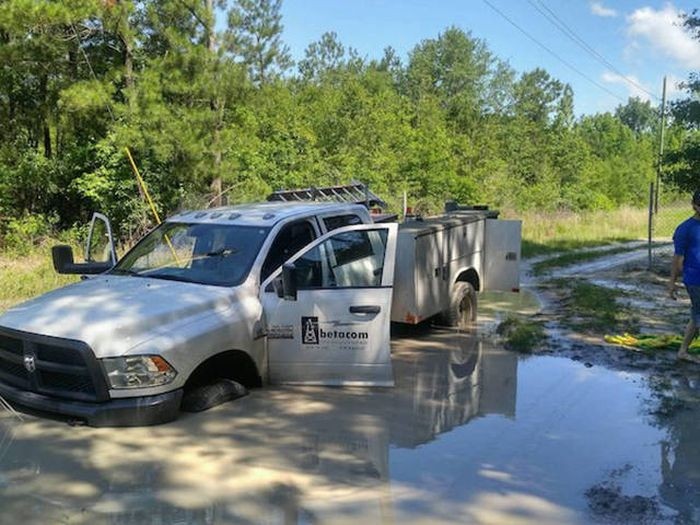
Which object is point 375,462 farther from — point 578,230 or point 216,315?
point 578,230

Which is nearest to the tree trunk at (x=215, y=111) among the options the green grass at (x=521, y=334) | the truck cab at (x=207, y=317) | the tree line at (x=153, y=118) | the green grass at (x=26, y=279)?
the tree line at (x=153, y=118)

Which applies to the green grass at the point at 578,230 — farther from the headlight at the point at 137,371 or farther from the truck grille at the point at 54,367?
the truck grille at the point at 54,367

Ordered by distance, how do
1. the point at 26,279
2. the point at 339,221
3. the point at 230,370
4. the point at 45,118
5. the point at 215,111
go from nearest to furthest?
the point at 230,370 → the point at 339,221 → the point at 26,279 → the point at 215,111 → the point at 45,118

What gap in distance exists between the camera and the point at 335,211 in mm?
7160

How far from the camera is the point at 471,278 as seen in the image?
948 cm

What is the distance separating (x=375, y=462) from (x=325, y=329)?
1486mm

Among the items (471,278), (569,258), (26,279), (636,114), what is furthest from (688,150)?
(636,114)

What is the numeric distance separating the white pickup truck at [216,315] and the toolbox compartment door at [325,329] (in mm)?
10

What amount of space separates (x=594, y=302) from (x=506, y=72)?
54.2m

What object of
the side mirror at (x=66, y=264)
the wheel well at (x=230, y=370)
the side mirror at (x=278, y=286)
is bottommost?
the wheel well at (x=230, y=370)

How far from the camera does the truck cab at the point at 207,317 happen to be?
496 cm

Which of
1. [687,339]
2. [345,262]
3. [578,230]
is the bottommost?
[687,339]

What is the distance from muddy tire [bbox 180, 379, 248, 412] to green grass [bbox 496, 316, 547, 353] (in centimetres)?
386

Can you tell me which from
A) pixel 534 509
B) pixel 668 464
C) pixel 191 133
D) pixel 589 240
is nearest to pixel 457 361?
pixel 668 464
